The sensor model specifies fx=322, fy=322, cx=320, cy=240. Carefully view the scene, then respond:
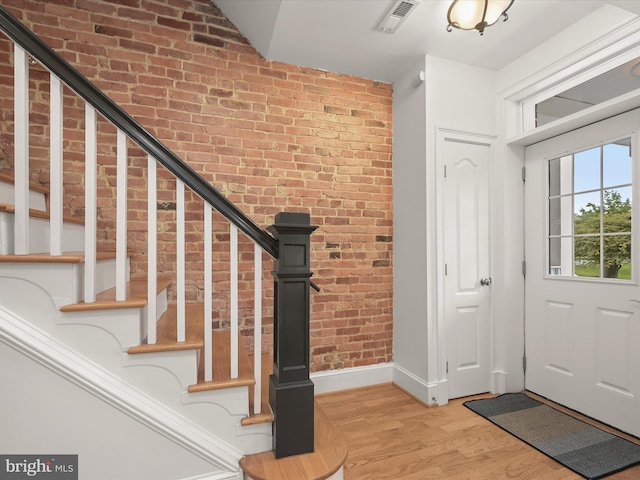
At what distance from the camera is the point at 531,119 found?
274cm

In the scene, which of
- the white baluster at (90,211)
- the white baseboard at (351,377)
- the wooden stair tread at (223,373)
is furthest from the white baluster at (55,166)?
the white baseboard at (351,377)

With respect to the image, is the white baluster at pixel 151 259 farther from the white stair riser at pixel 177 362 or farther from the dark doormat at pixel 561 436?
the dark doormat at pixel 561 436

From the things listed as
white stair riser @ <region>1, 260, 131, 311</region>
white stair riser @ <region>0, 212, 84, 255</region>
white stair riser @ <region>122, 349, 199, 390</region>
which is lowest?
white stair riser @ <region>122, 349, 199, 390</region>

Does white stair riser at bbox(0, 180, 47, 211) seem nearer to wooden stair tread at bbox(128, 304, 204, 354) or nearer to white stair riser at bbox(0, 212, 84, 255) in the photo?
white stair riser at bbox(0, 212, 84, 255)

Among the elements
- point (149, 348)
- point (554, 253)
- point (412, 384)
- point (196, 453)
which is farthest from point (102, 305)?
point (554, 253)

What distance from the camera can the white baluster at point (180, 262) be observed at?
151 centimetres

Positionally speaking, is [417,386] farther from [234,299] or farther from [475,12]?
[475,12]

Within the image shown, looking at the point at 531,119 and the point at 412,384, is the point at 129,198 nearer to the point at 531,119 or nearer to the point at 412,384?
the point at 412,384

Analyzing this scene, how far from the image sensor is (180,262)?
154 cm

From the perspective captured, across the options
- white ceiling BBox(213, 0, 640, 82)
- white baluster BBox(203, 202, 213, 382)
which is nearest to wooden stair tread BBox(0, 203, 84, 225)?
white baluster BBox(203, 202, 213, 382)

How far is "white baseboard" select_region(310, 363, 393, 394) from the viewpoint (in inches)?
108

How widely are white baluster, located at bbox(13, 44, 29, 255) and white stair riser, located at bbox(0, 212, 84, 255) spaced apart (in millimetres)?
91

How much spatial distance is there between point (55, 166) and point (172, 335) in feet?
3.06

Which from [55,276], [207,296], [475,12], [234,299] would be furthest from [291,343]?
[475,12]
